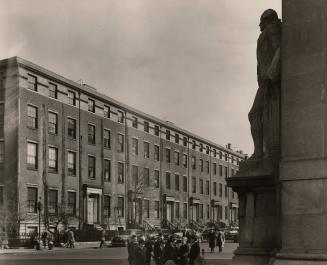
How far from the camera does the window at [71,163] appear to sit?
55.4 meters

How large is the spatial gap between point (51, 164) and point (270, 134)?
147 ft

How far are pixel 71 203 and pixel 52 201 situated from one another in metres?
3.05

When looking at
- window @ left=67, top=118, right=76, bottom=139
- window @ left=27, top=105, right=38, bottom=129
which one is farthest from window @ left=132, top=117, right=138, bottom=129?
window @ left=27, top=105, right=38, bottom=129

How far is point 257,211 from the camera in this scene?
936 cm

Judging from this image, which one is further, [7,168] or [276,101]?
[7,168]

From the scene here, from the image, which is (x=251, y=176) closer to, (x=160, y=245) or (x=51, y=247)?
(x=160, y=245)

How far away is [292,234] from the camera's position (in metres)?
8.45

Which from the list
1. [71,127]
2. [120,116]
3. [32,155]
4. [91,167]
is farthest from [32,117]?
[120,116]

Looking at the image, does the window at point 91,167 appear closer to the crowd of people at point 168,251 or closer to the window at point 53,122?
the window at point 53,122

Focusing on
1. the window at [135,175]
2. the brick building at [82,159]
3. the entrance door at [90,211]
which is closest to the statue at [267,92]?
the brick building at [82,159]

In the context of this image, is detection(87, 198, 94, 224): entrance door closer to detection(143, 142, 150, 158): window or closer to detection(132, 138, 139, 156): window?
detection(132, 138, 139, 156): window

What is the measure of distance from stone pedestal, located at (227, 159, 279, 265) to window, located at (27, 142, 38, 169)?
4198cm

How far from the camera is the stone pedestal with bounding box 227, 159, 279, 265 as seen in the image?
9172mm

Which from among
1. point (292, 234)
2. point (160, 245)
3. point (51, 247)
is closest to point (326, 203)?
point (292, 234)
